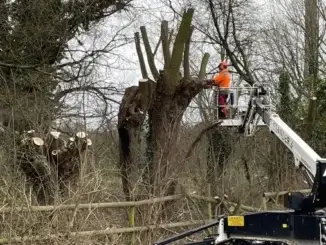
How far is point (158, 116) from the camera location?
13.5 m

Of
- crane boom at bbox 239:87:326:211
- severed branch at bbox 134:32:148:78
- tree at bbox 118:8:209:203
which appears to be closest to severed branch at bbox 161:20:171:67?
tree at bbox 118:8:209:203

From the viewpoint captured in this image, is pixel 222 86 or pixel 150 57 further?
pixel 150 57

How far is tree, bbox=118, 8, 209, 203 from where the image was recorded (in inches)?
511

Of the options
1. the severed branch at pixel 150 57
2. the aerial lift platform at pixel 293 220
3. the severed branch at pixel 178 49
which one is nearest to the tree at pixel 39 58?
the severed branch at pixel 150 57

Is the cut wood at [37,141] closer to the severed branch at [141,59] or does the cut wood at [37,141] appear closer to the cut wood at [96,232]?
the cut wood at [96,232]

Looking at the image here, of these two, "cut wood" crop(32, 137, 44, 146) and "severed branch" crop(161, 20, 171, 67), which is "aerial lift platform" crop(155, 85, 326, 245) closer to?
"cut wood" crop(32, 137, 44, 146)

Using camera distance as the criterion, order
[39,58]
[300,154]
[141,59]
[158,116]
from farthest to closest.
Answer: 1. [39,58]
2. [141,59]
3. [158,116]
4. [300,154]

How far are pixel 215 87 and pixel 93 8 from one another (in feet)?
29.2

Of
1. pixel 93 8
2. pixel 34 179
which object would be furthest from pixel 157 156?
pixel 93 8

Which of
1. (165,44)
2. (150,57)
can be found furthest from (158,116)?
(150,57)

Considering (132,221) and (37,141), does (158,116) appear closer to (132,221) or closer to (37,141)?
(132,221)

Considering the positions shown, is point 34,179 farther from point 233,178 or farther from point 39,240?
point 233,178

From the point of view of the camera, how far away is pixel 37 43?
17.6 meters

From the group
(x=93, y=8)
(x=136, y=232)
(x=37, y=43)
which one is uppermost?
(x=93, y=8)
